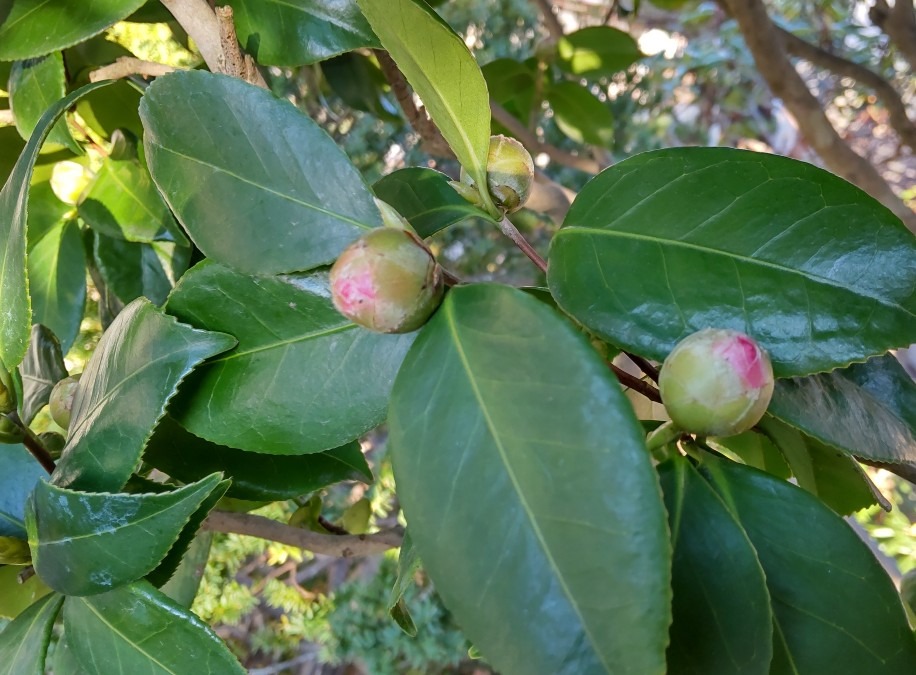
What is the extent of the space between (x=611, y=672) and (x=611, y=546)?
5 cm

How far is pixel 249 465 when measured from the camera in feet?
A: 1.79

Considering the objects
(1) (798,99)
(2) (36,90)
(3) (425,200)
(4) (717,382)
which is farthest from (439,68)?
(1) (798,99)

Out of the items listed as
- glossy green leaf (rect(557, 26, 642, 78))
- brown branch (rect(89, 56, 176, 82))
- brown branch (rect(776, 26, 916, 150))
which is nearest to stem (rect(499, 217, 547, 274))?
brown branch (rect(89, 56, 176, 82))

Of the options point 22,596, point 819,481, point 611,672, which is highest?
point 611,672

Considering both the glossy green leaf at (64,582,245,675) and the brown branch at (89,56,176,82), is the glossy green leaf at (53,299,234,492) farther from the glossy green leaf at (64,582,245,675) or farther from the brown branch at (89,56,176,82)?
the brown branch at (89,56,176,82)

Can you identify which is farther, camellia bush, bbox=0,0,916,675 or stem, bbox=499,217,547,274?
stem, bbox=499,217,547,274

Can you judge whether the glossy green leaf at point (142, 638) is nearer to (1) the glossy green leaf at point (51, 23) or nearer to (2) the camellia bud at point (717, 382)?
(2) the camellia bud at point (717, 382)

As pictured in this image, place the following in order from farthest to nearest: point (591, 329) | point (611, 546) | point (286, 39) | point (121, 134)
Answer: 1. point (121, 134)
2. point (286, 39)
3. point (591, 329)
4. point (611, 546)

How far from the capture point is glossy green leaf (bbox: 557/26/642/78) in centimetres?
119

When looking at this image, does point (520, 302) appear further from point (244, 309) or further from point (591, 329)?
point (244, 309)

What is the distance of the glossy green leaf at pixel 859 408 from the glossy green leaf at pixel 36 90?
63 cm

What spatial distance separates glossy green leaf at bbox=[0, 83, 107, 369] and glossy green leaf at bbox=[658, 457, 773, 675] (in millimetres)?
427

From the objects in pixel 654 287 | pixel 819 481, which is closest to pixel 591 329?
pixel 654 287

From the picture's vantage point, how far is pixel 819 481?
1.96 feet
